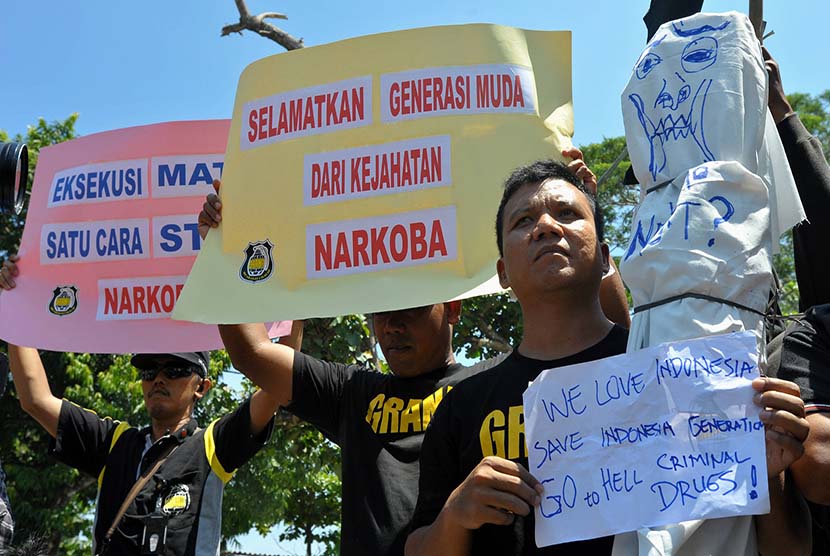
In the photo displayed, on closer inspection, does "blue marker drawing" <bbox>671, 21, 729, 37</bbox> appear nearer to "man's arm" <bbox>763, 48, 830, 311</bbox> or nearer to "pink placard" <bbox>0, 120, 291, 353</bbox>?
"man's arm" <bbox>763, 48, 830, 311</bbox>

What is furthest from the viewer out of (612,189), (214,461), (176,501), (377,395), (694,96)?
(612,189)

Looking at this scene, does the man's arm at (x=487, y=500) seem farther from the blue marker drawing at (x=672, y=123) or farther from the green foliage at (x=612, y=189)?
the green foliage at (x=612, y=189)

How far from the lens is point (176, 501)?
3.31 metres

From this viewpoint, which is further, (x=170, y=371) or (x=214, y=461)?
(x=170, y=371)

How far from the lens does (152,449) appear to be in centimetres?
351

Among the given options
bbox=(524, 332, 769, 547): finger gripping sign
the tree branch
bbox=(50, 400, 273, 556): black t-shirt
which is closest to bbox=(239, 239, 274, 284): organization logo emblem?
bbox=(50, 400, 273, 556): black t-shirt

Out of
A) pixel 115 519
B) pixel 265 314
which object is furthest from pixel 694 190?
pixel 115 519

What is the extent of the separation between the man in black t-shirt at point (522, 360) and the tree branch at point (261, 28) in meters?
7.00

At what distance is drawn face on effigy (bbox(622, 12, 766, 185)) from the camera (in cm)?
170

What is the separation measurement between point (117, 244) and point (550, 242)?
237 centimetres

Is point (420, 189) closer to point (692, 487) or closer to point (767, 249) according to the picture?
point (767, 249)

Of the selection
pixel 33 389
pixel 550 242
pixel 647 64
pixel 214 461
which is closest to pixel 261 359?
pixel 214 461

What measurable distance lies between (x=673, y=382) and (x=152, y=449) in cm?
254

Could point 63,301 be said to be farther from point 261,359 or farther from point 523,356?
point 523,356
